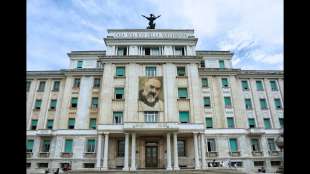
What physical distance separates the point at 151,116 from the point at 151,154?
12.9 feet

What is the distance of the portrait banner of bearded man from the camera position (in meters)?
27.7

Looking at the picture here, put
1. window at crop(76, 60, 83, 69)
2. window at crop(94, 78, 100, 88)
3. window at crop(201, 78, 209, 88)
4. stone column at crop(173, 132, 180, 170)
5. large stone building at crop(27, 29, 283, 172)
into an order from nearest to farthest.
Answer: stone column at crop(173, 132, 180, 170), large stone building at crop(27, 29, 283, 172), window at crop(94, 78, 100, 88), window at crop(201, 78, 209, 88), window at crop(76, 60, 83, 69)

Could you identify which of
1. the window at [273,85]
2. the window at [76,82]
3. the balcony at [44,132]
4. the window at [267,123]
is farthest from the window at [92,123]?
the window at [273,85]

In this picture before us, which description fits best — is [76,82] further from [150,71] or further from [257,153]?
[257,153]

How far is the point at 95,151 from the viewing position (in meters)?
27.2

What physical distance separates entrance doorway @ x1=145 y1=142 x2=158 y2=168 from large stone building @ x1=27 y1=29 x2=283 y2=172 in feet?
0.33

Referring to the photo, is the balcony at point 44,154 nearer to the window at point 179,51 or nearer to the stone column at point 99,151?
the stone column at point 99,151

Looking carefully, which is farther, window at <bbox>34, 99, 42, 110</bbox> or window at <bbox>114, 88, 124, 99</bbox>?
window at <bbox>34, 99, 42, 110</bbox>

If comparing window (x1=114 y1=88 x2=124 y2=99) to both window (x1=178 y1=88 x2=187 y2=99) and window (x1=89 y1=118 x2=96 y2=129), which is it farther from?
window (x1=178 y1=88 x2=187 y2=99)

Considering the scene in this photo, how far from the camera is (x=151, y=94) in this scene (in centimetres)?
2842

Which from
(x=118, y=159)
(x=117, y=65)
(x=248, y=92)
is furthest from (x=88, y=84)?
(x=248, y=92)

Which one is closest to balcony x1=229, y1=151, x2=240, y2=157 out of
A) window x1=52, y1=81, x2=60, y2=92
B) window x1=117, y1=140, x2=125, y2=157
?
window x1=117, y1=140, x2=125, y2=157

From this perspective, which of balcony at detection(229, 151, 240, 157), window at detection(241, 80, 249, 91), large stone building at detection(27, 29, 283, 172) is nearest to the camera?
large stone building at detection(27, 29, 283, 172)
